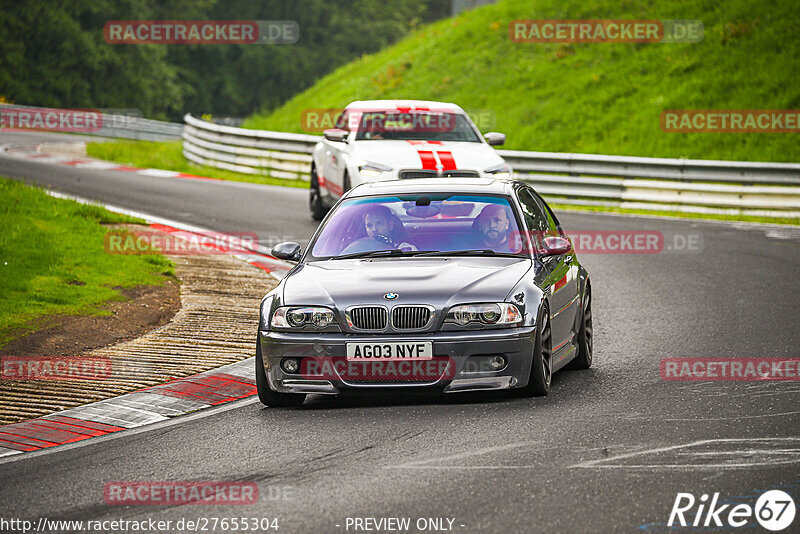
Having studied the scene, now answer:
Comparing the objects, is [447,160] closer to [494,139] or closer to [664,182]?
[494,139]

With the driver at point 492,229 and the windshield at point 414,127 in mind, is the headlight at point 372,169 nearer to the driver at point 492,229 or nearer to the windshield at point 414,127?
the windshield at point 414,127

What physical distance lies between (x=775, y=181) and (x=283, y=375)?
617 inches

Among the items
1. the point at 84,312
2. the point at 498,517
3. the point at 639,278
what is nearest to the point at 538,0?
the point at 639,278

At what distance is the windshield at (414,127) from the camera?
57.1 feet

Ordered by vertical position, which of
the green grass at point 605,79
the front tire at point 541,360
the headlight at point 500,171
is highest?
the green grass at point 605,79

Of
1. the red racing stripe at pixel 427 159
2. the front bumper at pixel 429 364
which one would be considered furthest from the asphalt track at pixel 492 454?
the red racing stripe at pixel 427 159

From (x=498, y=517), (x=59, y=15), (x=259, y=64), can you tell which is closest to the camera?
(x=498, y=517)

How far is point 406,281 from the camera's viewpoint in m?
8.34

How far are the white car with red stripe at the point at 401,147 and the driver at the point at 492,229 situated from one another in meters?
6.54

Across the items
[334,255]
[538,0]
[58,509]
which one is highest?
[538,0]

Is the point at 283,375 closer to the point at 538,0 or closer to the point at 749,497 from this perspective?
the point at 749,497

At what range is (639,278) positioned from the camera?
1496 cm

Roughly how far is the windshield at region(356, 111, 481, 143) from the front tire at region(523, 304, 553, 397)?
9.00 m

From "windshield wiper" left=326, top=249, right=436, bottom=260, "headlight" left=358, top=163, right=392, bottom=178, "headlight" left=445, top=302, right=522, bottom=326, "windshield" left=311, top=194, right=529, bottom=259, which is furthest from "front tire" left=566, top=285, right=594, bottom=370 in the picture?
"headlight" left=358, top=163, right=392, bottom=178
